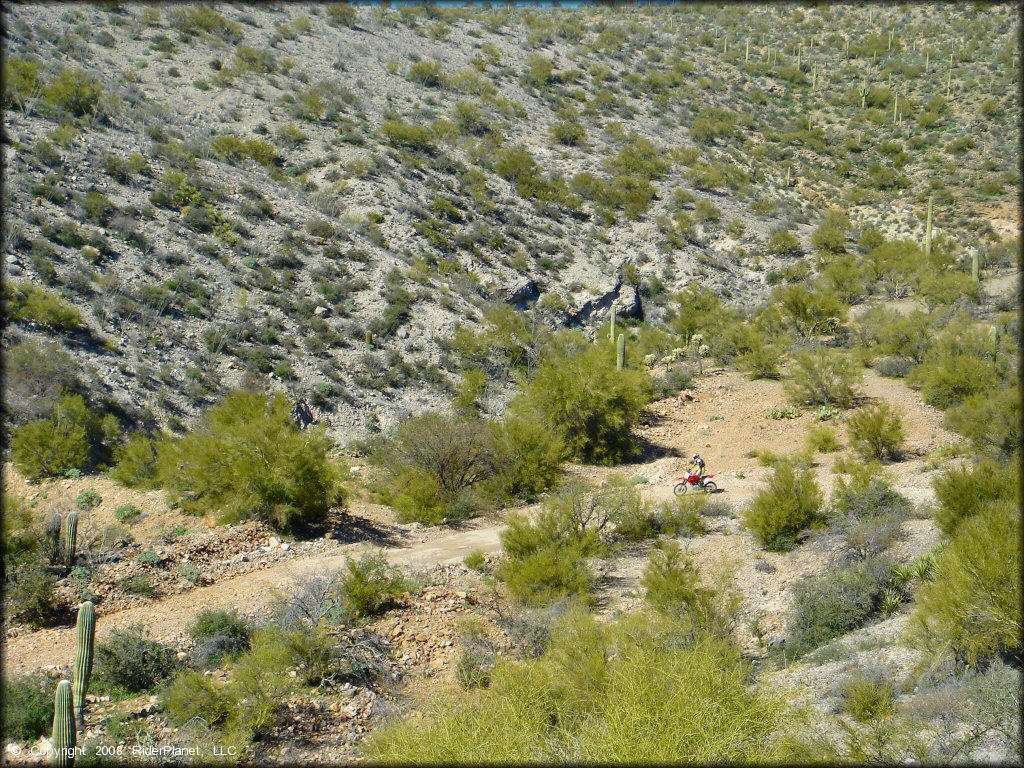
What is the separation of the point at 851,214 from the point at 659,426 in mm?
26577

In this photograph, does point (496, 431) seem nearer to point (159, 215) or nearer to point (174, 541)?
point (174, 541)

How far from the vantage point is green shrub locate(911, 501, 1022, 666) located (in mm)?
7453

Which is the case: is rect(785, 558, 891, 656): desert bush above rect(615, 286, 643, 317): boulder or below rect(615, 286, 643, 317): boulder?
above

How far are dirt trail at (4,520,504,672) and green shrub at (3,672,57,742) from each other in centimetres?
105

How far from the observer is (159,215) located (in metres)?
26.8

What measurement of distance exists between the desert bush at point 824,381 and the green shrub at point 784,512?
32.7ft

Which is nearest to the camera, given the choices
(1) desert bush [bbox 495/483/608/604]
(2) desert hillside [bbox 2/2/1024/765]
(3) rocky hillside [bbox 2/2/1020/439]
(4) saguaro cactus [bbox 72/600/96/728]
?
(2) desert hillside [bbox 2/2/1024/765]

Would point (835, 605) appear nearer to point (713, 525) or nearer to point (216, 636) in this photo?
point (713, 525)

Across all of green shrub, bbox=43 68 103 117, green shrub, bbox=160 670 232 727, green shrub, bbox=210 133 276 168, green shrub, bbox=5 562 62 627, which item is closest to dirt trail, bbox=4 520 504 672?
green shrub, bbox=5 562 62 627

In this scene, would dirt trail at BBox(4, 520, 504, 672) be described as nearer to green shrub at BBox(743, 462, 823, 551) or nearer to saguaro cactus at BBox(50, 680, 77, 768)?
saguaro cactus at BBox(50, 680, 77, 768)

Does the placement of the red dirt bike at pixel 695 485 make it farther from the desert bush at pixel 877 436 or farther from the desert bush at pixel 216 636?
the desert bush at pixel 216 636

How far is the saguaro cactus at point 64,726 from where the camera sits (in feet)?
23.7

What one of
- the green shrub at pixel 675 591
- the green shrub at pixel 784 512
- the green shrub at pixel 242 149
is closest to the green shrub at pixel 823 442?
the green shrub at pixel 784 512

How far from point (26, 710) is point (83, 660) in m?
0.68
